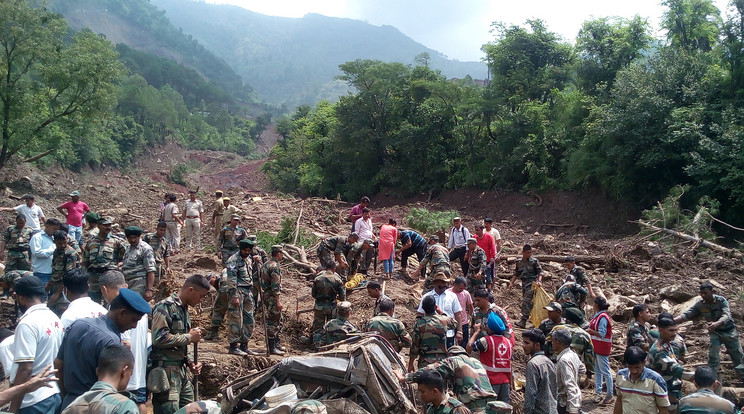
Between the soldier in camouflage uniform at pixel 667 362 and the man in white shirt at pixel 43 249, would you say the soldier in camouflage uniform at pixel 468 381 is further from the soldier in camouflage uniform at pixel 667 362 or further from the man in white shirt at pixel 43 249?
the man in white shirt at pixel 43 249

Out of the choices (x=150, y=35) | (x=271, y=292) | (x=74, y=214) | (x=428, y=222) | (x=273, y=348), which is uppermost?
(x=150, y=35)

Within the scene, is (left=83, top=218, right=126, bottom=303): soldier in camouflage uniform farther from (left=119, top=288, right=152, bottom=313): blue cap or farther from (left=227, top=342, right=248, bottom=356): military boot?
(left=119, top=288, right=152, bottom=313): blue cap

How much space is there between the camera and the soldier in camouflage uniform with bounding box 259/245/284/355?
294 inches

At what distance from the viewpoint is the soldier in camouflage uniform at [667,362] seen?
17.8ft

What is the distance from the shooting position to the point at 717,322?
7008 mm

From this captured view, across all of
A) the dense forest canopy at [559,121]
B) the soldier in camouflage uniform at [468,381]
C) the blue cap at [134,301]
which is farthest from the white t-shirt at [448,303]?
the dense forest canopy at [559,121]

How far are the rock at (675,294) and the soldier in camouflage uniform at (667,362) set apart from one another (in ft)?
19.2

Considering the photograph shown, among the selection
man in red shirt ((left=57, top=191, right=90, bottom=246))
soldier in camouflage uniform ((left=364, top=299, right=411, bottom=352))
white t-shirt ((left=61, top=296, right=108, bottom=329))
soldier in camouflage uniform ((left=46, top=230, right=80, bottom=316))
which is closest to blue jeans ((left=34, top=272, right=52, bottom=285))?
soldier in camouflage uniform ((left=46, top=230, right=80, bottom=316))

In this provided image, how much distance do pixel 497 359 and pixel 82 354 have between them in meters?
3.81

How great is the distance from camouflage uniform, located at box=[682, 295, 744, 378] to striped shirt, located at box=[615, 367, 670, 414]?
2.81m

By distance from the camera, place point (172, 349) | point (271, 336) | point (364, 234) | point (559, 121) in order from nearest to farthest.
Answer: point (172, 349) < point (271, 336) < point (364, 234) < point (559, 121)

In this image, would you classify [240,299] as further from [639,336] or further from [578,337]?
[639,336]

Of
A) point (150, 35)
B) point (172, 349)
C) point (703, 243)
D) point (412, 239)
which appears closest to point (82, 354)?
point (172, 349)

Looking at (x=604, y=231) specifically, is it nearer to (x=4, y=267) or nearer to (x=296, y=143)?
(x=4, y=267)
